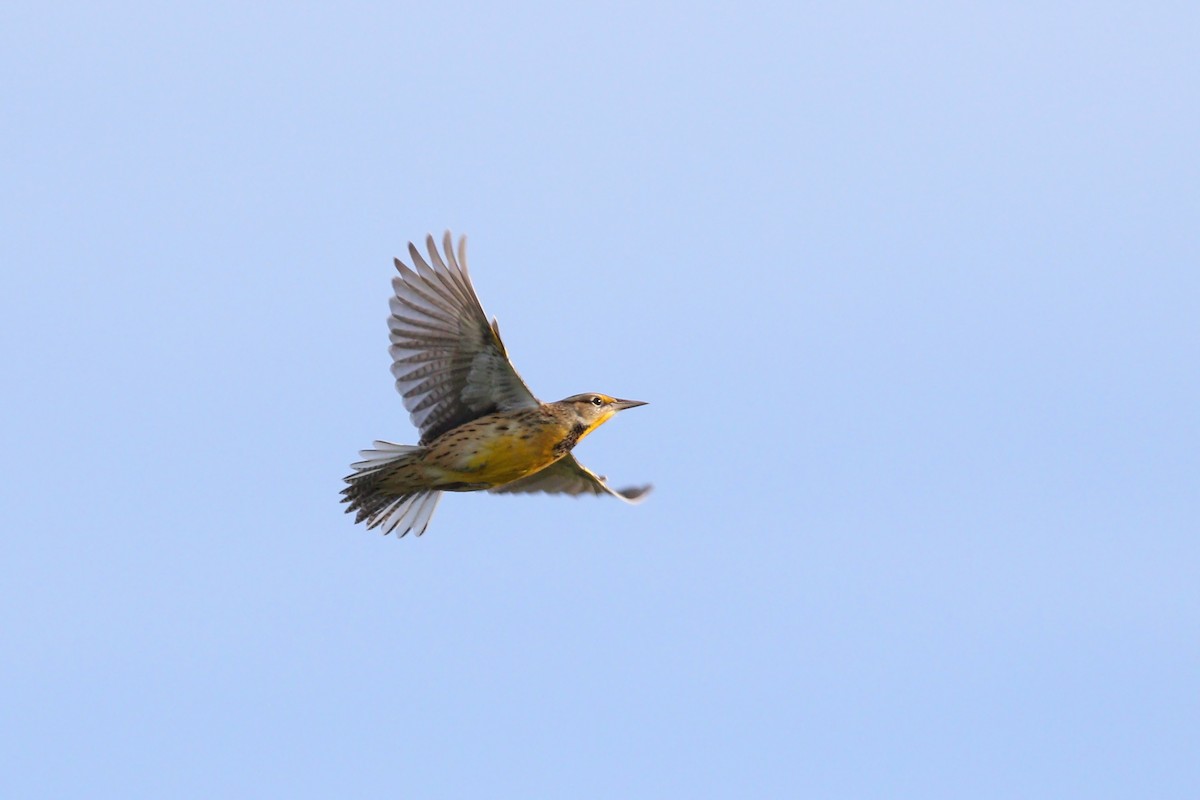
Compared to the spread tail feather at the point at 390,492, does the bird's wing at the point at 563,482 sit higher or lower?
higher

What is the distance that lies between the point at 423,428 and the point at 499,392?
26.8 inches

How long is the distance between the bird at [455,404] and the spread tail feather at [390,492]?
0.03 feet

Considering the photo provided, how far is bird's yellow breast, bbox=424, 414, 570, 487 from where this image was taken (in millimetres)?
12430

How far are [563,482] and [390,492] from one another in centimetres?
234

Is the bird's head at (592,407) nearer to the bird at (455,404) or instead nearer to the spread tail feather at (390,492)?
the bird at (455,404)

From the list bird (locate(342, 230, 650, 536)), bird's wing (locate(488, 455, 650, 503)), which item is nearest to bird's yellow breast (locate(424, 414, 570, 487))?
bird (locate(342, 230, 650, 536))

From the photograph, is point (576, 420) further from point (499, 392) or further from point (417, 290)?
point (417, 290)

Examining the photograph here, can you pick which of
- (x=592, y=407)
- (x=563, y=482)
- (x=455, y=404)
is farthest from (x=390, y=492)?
(x=563, y=482)

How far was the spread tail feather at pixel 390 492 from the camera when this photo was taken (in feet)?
41.5

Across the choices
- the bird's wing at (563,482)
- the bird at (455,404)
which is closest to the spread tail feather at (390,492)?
the bird at (455,404)

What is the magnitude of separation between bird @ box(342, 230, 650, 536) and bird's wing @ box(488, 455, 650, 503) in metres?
1.73

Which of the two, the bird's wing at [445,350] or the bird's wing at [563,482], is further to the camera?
the bird's wing at [563,482]

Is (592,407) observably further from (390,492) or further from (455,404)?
(390,492)

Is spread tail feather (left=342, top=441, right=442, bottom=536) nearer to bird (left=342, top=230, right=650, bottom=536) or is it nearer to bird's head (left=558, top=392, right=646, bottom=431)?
bird (left=342, top=230, right=650, bottom=536)
